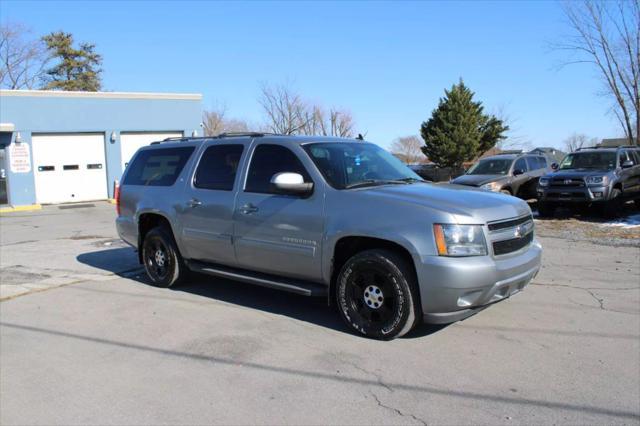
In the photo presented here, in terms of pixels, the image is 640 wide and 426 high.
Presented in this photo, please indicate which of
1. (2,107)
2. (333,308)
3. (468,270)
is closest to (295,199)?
(333,308)

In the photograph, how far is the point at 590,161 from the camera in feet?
45.6

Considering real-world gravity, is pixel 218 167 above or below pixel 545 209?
above

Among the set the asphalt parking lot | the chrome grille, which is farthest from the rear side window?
the chrome grille

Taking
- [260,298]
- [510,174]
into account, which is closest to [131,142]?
[510,174]

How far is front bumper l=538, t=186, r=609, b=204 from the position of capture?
12484 mm

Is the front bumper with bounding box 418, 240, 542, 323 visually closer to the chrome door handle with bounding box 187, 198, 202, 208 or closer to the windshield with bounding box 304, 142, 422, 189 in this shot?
the windshield with bounding box 304, 142, 422, 189

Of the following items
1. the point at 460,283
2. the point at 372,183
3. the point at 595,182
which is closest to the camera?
the point at 460,283

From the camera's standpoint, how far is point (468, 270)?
4.34 metres

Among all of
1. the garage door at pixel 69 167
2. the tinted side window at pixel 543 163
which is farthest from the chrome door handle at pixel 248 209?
the garage door at pixel 69 167

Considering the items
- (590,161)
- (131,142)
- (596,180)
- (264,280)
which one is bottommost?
(264,280)

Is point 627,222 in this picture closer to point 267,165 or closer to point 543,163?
point 543,163

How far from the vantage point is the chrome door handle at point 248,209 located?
564 centimetres

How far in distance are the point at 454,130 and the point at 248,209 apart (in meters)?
36.6

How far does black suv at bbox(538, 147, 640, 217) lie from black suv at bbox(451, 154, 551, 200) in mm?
1561
